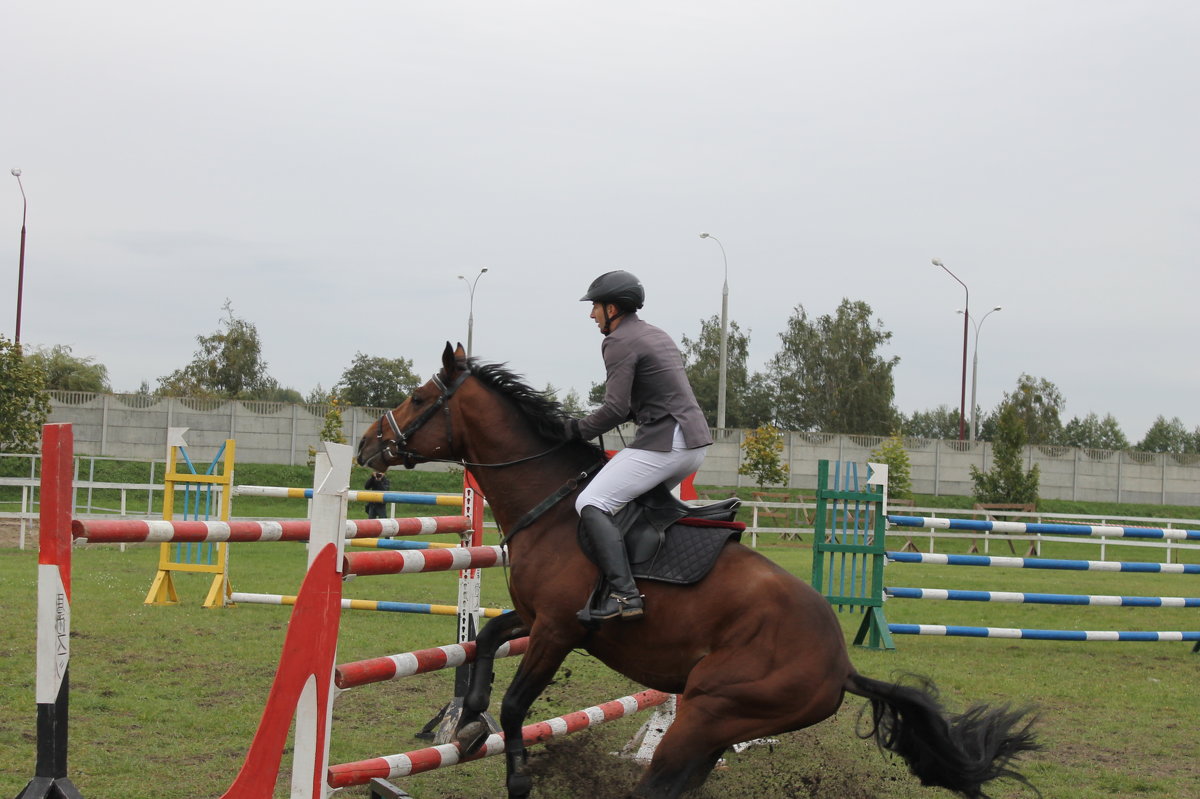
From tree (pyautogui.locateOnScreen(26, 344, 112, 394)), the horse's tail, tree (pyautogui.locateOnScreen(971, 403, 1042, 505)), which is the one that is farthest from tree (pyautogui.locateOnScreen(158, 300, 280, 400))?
the horse's tail

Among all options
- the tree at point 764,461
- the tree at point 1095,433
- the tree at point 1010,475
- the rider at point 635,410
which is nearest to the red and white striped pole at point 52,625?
the rider at point 635,410

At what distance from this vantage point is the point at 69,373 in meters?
49.9

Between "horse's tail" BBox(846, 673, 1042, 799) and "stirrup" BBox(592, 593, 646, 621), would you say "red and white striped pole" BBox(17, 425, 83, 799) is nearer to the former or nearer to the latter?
"stirrup" BBox(592, 593, 646, 621)

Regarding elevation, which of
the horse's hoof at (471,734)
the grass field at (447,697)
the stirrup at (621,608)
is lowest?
the grass field at (447,697)

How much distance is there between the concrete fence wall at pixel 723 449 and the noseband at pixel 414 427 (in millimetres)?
22435

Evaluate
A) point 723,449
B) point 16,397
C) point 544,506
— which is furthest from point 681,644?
point 723,449

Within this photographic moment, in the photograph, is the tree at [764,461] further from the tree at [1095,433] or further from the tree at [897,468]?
the tree at [1095,433]

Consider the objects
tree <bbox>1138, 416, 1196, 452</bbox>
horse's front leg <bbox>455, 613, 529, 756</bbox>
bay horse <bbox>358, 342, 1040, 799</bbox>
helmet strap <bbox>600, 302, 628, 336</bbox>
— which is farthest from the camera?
tree <bbox>1138, 416, 1196, 452</bbox>

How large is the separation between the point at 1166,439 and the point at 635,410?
8967 centimetres

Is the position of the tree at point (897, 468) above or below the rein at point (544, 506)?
below

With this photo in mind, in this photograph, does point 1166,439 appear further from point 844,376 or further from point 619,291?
point 619,291

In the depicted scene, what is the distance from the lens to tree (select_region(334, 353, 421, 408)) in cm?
5722

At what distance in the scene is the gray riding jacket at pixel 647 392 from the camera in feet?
15.9

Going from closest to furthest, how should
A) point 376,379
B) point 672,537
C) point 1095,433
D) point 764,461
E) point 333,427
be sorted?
1. point 672,537
2. point 333,427
3. point 764,461
4. point 376,379
5. point 1095,433
